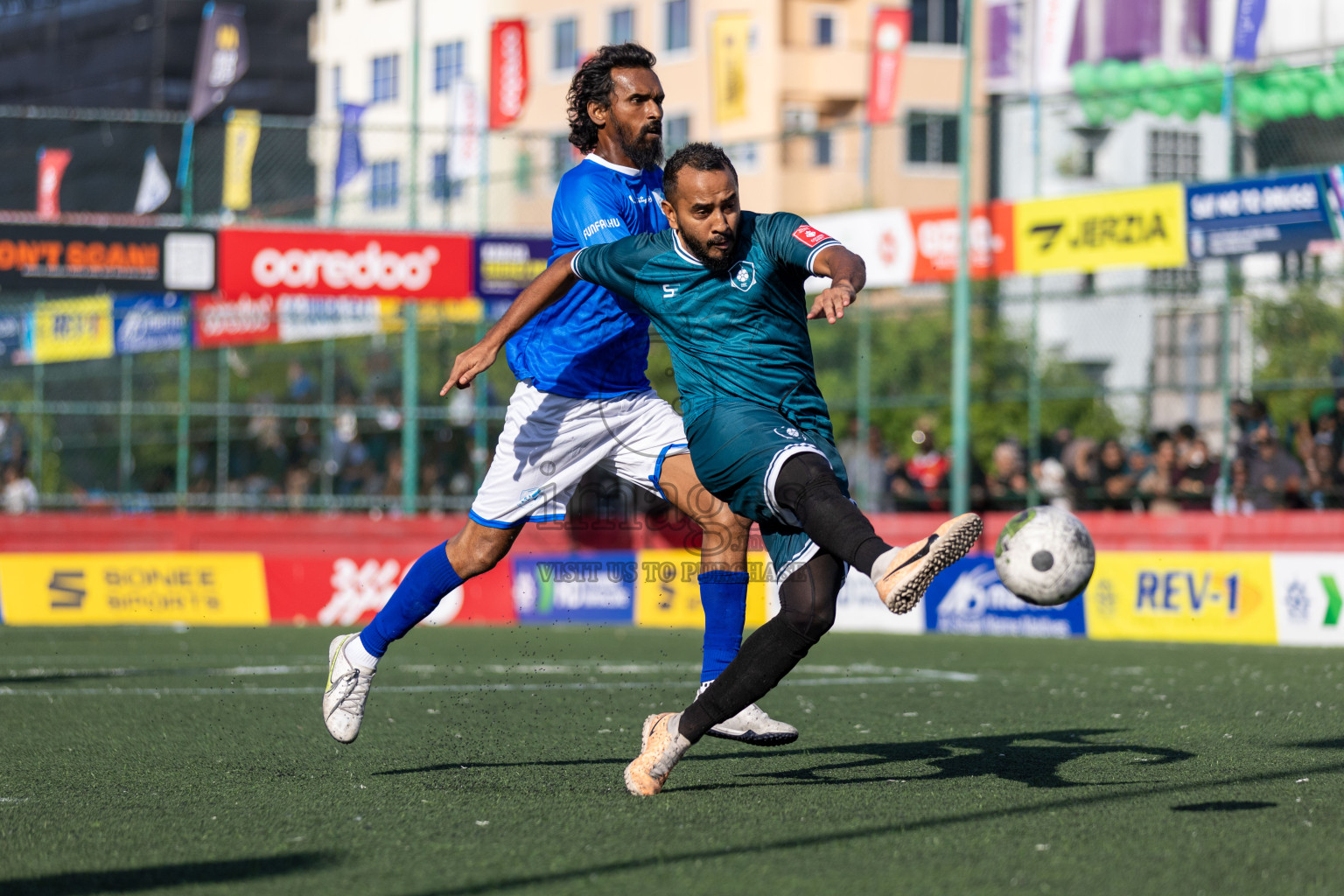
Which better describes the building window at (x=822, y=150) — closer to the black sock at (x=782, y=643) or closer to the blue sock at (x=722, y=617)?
the blue sock at (x=722, y=617)

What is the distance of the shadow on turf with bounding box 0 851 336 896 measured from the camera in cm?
365

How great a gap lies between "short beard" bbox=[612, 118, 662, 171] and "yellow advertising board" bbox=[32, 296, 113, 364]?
51.9 feet

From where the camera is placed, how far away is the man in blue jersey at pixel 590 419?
5832mm

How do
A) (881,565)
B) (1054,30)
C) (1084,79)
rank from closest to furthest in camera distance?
(881,565) → (1054,30) → (1084,79)

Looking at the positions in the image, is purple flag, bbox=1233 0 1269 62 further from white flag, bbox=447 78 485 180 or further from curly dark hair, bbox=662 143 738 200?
curly dark hair, bbox=662 143 738 200

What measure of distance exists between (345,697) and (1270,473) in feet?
37.3

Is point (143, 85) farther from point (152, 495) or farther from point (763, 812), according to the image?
point (763, 812)

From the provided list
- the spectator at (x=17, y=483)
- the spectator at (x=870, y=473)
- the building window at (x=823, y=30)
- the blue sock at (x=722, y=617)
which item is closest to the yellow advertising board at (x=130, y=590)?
the spectator at (x=17, y=483)

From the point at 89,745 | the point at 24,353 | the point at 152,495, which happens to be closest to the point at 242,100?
the point at 24,353

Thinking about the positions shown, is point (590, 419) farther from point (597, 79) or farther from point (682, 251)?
point (597, 79)

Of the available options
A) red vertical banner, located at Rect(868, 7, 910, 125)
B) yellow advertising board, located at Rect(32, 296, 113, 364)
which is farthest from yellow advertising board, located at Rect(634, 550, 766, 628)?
red vertical banner, located at Rect(868, 7, 910, 125)

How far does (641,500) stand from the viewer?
17.5 metres

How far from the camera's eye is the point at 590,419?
598cm

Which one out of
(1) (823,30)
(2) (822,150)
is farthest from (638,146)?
(1) (823,30)
